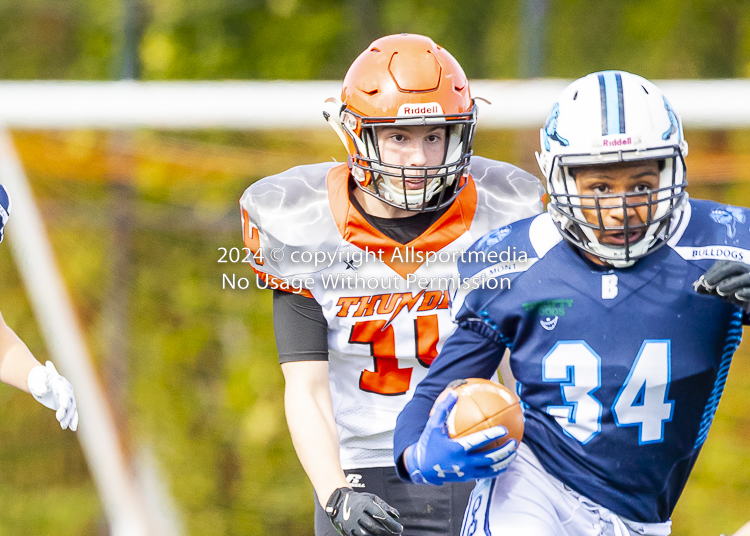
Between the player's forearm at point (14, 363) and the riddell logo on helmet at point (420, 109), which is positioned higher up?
the riddell logo on helmet at point (420, 109)

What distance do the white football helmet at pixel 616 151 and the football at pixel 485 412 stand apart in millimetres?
371

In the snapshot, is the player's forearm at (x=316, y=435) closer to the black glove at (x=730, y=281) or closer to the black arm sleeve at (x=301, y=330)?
the black arm sleeve at (x=301, y=330)

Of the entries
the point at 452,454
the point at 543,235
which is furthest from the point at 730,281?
the point at 452,454

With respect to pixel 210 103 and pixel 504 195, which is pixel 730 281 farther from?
pixel 210 103

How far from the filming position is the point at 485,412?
→ 1.83 m

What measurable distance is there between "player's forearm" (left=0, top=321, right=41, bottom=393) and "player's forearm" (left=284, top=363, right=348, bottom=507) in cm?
68

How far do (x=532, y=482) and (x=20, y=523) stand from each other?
396 centimetres

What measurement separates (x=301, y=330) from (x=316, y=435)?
30 cm

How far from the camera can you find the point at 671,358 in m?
1.93

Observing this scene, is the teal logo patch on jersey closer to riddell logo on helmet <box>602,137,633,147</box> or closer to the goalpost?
riddell logo on helmet <box>602,137,633,147</box>

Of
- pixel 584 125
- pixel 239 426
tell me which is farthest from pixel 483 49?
pixel 584 125

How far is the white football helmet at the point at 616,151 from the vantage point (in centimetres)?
193

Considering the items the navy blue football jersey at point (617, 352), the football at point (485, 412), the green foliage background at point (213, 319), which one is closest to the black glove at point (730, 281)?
the navy blue football jersey at point (617, 352)

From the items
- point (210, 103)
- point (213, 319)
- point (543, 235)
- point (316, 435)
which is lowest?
point (213, 319)
